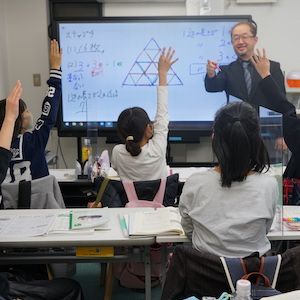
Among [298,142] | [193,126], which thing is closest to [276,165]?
[298,142]

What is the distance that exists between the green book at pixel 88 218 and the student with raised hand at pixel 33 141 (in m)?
0.47

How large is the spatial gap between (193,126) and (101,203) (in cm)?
230

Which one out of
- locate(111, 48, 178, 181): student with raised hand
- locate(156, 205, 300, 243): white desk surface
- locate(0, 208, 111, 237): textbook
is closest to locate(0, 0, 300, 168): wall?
locate(111, 48, 178, 181): student with raised hand

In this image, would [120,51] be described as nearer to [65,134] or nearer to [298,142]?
[65,134]

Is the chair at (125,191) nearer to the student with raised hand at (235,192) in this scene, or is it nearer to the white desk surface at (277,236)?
the white desk surface at (277,236)

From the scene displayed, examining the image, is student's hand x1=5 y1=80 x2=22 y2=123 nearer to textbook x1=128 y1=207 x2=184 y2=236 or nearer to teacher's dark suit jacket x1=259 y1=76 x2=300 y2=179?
textbook x1=128 y1=207 x2=184 y2=236

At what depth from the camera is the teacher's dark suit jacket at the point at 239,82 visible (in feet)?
11.6

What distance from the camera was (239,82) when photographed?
3.69 meters

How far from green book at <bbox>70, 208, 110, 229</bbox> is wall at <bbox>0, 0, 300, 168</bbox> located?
282cm

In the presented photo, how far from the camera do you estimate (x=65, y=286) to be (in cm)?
186

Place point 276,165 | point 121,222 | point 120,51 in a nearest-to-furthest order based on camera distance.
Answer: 1. point 276,165
2. point 121,222
3. point 120,51

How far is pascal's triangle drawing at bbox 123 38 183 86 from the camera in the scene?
4355mm

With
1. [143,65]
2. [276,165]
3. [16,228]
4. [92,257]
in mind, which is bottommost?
[92,257]

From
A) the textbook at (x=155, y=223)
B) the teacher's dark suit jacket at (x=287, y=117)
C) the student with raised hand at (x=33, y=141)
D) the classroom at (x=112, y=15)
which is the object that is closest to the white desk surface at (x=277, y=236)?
the textbook at (x=155, y=223)
